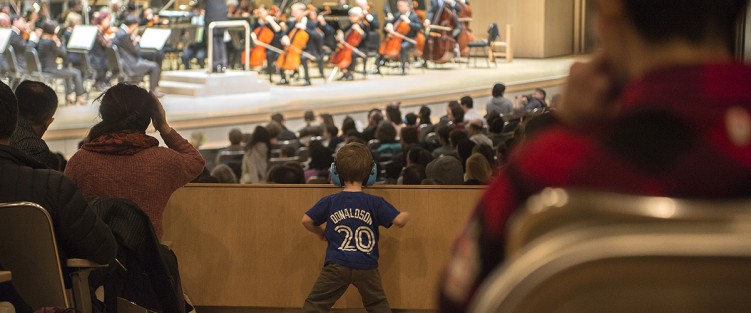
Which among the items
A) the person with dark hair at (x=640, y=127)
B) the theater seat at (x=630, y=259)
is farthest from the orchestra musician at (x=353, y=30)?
the theater seat at (x=630, y=259)

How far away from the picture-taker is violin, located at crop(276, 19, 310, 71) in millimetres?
17500

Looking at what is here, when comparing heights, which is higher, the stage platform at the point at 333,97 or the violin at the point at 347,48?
the violin at the point at 347,48

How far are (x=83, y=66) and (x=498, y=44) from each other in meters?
7.00

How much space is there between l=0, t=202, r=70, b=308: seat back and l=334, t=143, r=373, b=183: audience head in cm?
159

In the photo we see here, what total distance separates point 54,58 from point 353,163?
1252 cm

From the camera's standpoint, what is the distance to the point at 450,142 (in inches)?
331

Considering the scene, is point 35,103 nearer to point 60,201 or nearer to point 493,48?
point 60,201

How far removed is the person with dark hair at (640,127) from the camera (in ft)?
2.62

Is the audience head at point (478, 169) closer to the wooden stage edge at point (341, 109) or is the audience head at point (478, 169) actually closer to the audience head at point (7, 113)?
the audience head at point (7, 113)

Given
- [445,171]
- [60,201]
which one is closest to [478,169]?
[445,171]

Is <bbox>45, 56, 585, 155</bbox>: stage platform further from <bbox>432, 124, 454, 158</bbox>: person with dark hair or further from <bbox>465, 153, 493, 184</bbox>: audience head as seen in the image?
<bbox>465, 153, 493, 184</bbox>: audience head

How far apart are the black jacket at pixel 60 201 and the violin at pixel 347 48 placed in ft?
50.0

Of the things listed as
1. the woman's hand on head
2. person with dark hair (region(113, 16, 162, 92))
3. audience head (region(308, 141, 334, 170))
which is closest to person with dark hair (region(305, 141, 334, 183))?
audience head (region(308, 141, 334, 170))

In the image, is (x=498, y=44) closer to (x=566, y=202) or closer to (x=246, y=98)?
(x=246, y=98)
